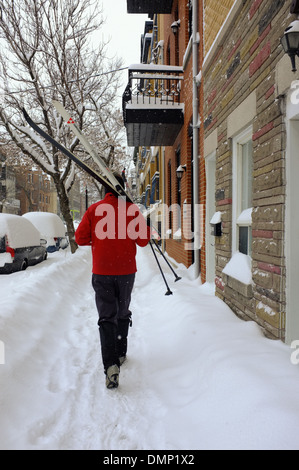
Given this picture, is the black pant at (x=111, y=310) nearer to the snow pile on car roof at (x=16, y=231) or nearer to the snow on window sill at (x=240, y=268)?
the snow on window sill at (x=240, y=268)

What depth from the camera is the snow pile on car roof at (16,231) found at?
824cm

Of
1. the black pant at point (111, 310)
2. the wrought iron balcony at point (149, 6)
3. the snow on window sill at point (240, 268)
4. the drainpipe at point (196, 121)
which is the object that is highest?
the wrought iron balcony at point (149, 6)

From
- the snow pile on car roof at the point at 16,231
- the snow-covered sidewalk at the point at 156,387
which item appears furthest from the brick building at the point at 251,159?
the snow pile on car roof at the point at 16,231

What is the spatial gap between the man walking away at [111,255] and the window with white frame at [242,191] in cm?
150

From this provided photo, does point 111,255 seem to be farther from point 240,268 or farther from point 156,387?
point 240,268

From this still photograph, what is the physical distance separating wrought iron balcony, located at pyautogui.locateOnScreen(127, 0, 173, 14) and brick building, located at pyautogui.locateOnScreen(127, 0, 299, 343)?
12.3 ft

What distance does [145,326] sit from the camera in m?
4.52

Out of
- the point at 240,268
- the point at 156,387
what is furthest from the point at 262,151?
the point at 156,387

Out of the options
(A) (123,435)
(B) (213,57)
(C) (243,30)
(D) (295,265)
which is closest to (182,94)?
(B) (213,57)

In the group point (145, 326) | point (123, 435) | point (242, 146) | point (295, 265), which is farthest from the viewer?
point (145, 326)

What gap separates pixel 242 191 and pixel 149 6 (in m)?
8.44

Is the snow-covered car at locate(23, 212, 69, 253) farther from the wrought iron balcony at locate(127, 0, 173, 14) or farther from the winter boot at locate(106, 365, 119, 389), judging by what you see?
the winter boot at locate(106, 365, 119, 389)
